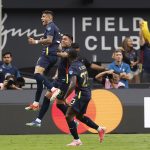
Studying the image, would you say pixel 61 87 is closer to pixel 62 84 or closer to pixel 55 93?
pixel 62 84

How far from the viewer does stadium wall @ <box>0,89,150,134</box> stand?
16.8 metres

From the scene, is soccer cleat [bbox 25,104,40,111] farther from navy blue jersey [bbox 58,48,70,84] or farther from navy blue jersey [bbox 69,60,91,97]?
navy blue jersey [bbox 69,60,91,97]

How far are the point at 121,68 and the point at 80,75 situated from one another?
397 cm

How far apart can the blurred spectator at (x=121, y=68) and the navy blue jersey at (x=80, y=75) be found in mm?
3477

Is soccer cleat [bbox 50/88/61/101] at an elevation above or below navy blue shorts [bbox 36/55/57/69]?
below

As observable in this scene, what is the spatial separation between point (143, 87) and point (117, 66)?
825 mm

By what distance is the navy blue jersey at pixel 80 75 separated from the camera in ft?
43.7

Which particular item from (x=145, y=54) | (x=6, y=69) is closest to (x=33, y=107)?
(x=6, y=69)

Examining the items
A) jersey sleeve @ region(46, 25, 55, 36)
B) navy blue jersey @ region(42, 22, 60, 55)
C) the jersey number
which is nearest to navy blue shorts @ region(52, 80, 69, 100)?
navy blue jersey @ region(42, 22, 60, 55)

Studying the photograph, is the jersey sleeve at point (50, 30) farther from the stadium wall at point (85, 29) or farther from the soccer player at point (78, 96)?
the stadium wall at point (85, 29)

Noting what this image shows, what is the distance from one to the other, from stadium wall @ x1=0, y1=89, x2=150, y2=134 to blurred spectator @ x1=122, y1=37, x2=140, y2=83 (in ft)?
3.64

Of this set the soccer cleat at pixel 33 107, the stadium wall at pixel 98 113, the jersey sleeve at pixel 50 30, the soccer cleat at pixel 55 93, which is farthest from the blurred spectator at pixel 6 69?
the soccer cleat at pixel 55 93

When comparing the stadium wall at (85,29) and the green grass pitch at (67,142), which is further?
the stadium wall at (85,29)

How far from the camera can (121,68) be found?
56.5ft
